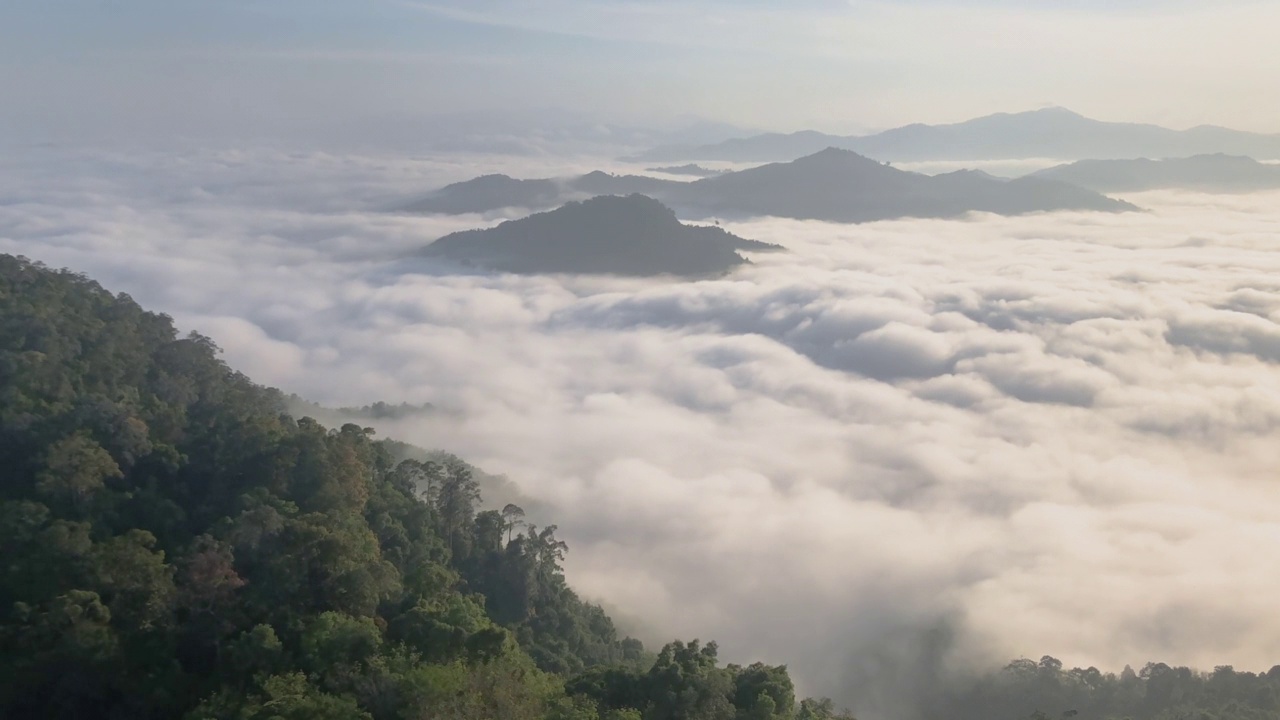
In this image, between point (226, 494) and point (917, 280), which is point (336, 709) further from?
point (917, 280)

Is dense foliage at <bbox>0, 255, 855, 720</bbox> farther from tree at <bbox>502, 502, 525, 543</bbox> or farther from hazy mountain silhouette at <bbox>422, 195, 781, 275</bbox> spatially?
hazy mountain silhouette at <bbox>422, 195, 781, 275</bbox>

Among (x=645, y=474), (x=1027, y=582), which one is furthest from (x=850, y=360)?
(x=1027, y=582)

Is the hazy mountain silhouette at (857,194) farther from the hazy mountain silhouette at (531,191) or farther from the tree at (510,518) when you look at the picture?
the tree at (510,518)

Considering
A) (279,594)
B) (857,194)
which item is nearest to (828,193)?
(857,194)

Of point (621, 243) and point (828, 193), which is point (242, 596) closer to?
point (621, 243)

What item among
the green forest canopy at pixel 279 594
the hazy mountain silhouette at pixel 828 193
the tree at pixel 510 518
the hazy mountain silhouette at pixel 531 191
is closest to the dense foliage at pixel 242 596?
the green forest canopy at pixel 279 594

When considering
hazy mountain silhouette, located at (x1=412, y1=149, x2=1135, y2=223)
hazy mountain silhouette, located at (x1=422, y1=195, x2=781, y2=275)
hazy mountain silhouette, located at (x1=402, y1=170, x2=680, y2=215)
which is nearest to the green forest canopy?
hazy mountain silhouette, located at (x1=422, y1=195, x2=781, y2=275)
